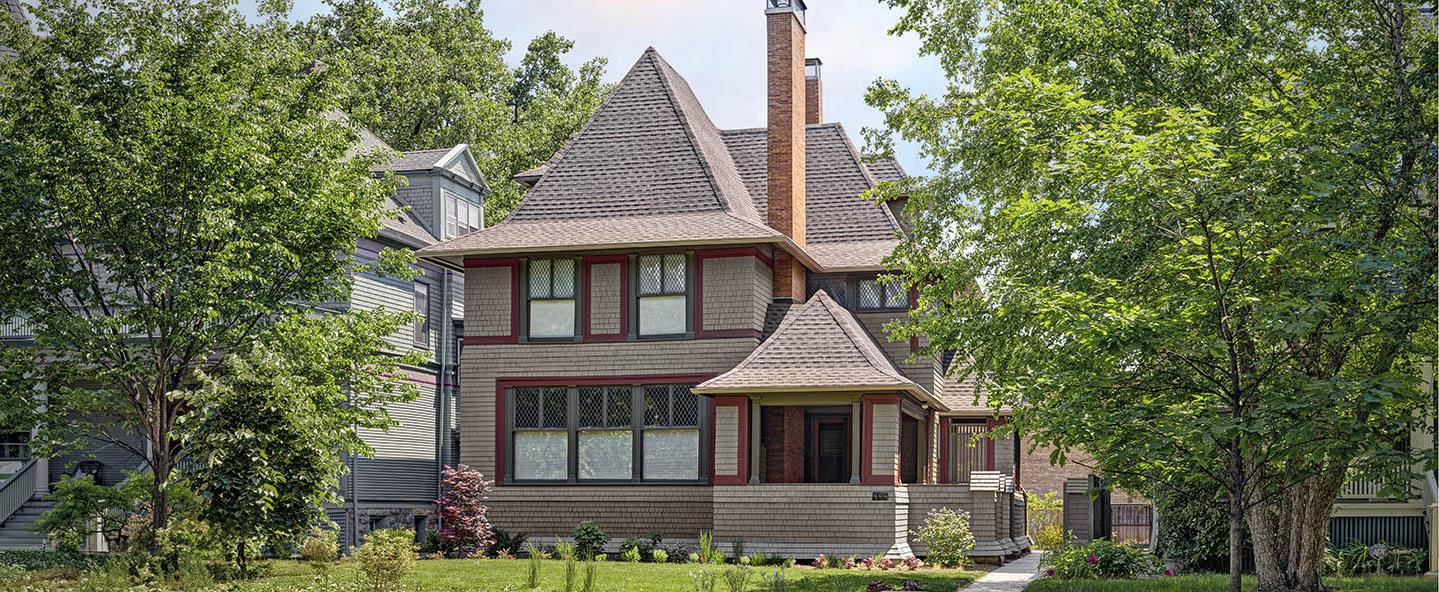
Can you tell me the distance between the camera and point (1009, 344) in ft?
56.9

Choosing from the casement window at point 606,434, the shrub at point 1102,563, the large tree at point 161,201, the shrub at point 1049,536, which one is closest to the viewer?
the large tree at point 161,201

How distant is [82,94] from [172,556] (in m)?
7.02

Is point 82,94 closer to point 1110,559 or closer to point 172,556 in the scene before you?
point 172,556

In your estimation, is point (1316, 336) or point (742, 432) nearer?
point (1316, 336)

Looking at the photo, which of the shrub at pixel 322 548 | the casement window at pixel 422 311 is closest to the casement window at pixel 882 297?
the casement window at pixel 422 311

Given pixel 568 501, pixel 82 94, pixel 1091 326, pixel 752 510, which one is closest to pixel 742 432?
pixel 752 510

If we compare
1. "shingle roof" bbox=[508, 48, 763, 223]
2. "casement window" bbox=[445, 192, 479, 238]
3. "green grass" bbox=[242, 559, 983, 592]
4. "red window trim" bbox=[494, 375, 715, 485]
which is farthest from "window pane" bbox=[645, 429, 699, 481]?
"casement window" bbox=[445, 192, 479, 238]

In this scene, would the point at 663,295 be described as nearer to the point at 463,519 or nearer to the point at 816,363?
the point at 816,363

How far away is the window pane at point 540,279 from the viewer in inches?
1179

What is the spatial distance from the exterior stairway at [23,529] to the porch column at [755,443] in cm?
1501

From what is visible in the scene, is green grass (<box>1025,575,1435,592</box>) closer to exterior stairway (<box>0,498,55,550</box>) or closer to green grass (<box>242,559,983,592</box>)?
green grass (<box>242,559,983,592</box>)

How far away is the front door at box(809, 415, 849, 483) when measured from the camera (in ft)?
96.0

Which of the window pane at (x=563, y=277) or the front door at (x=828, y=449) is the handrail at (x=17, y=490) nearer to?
the window pane at (x=563, y=277)

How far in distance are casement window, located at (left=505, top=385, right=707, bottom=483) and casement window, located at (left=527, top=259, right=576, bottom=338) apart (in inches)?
48.6
